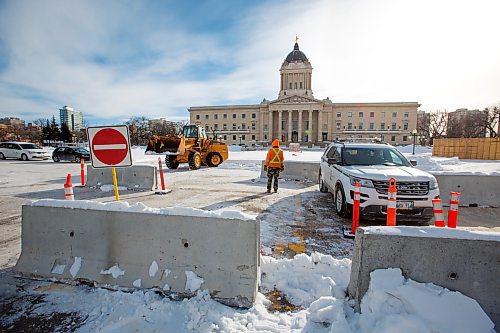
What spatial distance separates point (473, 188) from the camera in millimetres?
8016

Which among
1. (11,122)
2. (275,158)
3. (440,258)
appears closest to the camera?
(440,258)

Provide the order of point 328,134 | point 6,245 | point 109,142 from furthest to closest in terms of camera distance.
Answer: point 328,134 → point 109,142 → point 6,245

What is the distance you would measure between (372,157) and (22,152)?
30.6 m

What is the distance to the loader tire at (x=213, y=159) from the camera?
720 inches

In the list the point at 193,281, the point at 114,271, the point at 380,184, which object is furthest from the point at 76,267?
the point at 380,184

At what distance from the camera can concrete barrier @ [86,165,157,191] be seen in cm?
992

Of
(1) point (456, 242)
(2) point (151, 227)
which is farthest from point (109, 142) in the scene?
(1) point (456, 242)

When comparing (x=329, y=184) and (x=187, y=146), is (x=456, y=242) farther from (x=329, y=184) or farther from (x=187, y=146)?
(x=187, y=146)

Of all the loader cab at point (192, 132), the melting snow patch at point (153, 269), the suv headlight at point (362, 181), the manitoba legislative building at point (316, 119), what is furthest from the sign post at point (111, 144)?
the manitoba legislative building at point (316, 119)

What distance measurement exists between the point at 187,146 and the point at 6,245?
12382 mm

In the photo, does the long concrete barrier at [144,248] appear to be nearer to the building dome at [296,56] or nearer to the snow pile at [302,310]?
the snow pile at [302,310]

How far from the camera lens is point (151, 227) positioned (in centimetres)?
332

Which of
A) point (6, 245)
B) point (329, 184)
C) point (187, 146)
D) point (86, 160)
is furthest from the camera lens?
point (86, 160)

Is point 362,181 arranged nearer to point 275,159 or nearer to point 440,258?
point 440,258
